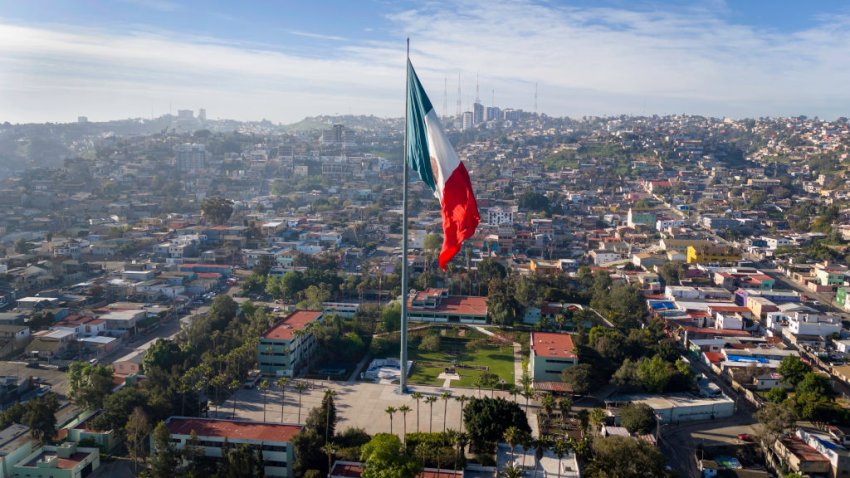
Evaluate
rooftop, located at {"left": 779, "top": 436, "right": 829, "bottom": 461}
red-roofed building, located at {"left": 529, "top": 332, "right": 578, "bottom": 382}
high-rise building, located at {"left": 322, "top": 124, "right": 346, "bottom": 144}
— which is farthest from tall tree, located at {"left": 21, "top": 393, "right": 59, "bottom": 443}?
high-rise building, located at {"left": 322, "top": 124, "right": 346, "bottom": 144}

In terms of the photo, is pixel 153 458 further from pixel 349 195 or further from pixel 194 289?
pixel 349 195

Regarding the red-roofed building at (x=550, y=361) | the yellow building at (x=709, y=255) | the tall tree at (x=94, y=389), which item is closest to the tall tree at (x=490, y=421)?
the red-roofed building at (x=550, y=361)

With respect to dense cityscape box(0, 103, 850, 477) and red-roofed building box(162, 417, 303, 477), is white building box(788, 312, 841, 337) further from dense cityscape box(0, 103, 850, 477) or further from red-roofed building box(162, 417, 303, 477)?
red-roofed building box(162, 417, 303, 477)

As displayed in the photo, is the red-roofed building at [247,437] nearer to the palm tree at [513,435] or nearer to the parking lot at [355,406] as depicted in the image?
the parking lot at [355,406]

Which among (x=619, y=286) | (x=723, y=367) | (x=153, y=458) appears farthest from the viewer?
(x=619, y=286)

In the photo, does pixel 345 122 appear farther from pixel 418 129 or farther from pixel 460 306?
pixel 418 129

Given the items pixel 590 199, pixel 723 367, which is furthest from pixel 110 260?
pixel 590 199
